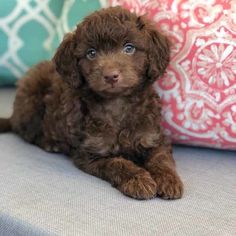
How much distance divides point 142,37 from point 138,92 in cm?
20

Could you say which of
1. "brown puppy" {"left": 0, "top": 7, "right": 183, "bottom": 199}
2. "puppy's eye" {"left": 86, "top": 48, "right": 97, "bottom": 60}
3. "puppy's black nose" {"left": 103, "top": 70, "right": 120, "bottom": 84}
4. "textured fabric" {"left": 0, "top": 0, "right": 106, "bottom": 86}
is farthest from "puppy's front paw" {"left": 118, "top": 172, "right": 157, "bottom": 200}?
"textured fabric" {"left": 0, "top": 0, "right": 106, "bottom": 86}

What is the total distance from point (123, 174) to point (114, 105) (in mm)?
279

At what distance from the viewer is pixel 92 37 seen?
1.71 m

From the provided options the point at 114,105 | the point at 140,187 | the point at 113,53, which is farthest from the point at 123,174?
the point at 113,53

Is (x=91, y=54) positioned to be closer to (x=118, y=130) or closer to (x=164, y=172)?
(x=118, y=130)

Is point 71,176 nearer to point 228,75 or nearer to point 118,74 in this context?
point 118,74

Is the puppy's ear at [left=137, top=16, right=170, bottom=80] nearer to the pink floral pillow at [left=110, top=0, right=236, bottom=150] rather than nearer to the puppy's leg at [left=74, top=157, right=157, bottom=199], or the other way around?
the pink floral pillow at [left=110, top=0, right=236, bottom=150]

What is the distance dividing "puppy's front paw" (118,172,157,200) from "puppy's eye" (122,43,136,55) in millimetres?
405

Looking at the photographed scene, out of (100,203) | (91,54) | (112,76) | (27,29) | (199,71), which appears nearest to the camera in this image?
(100,203)

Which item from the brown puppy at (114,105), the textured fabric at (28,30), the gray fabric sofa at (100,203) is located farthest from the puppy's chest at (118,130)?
the textured fabric at (28,30)

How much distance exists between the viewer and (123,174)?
165 centimetres

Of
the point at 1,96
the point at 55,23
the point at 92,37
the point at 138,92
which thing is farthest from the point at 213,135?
the point at 1,96

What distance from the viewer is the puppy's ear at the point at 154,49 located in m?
1.74

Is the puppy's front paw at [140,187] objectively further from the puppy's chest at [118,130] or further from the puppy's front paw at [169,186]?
the puppy's chest at [118,130]
